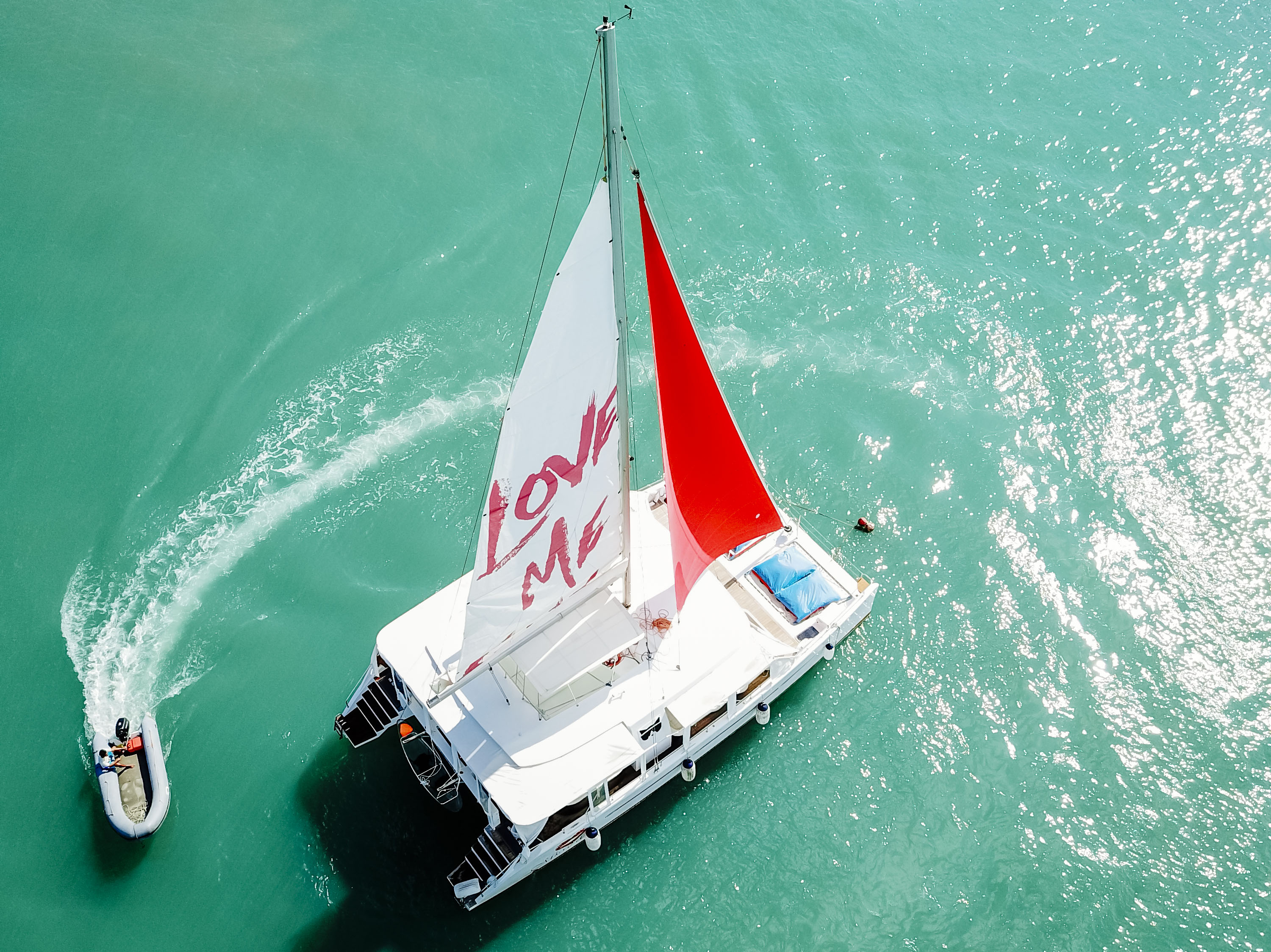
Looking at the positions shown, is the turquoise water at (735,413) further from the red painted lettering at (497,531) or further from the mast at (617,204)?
the mast at (617,204)

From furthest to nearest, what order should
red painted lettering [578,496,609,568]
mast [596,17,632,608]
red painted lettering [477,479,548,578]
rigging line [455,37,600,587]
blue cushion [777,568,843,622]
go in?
rigging line [455,37,600,587]
blue cushion [777,568,843,622]
red painted lettering [578,496,609,568]
red painted lettering [477,479,548,578]
mast [596,17,632,608]

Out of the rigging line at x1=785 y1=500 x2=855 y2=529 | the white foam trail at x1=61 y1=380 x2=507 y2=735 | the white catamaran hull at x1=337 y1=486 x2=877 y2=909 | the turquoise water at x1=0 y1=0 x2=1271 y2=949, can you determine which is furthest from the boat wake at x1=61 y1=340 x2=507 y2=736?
the rigging line at x1=785 y1=500 x2=855 y2=529

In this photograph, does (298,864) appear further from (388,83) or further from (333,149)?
(388,83)

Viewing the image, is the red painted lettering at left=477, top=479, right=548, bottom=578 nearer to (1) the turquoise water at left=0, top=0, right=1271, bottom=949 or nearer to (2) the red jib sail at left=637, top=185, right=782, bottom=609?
(2) the red jib sail at left=637, top=185, right=782, bottom=609

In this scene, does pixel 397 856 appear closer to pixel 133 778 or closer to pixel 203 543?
pixel 133 778

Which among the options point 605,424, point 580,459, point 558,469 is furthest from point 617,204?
point 558,469

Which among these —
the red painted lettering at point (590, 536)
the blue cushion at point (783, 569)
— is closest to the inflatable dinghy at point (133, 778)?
the red painted lettering at point (590, 536)

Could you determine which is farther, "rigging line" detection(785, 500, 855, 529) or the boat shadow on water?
"rigging line" detection(785, 500, 855, 529)

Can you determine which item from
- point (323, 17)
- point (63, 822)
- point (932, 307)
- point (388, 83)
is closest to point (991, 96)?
point (932, 307)
